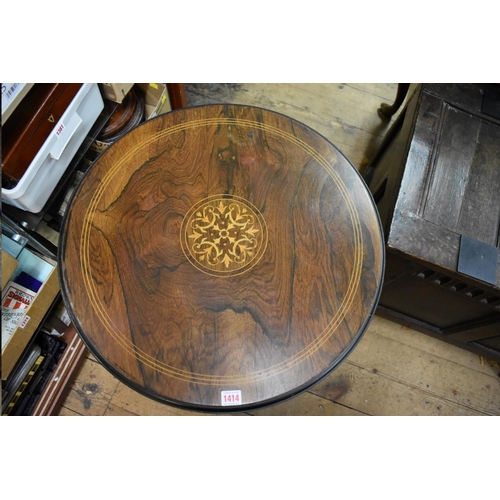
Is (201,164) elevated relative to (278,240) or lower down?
elevated

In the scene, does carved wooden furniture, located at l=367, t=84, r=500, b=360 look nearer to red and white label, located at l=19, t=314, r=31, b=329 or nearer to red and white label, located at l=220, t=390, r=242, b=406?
red and white label, located at l=220, t=390, r=242, b=406

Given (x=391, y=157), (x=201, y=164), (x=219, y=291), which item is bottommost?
(x=219, y=291)

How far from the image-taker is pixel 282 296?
2.75 ft

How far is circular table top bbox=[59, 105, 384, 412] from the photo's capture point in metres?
0.79

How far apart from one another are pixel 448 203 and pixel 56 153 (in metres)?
1.09

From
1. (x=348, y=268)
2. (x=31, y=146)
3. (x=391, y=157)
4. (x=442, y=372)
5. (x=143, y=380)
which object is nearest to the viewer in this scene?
(x=143, y=380)

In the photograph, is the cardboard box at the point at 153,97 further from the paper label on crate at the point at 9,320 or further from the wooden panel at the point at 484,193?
the wooden panel at the point at 484,193

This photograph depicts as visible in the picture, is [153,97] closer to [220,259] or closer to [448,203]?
[220,259]

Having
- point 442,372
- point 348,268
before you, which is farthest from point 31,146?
point 442,372

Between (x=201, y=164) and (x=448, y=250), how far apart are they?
0.68m

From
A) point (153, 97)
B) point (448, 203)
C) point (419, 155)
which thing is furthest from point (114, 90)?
point (448, 203)

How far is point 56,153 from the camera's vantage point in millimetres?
1067

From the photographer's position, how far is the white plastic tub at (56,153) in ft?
3.27

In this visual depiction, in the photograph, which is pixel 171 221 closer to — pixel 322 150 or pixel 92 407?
pixel 322 150
